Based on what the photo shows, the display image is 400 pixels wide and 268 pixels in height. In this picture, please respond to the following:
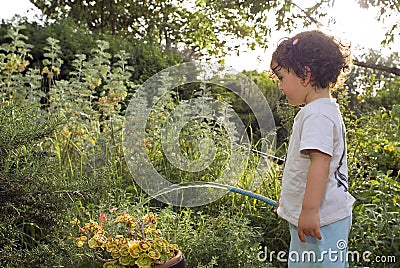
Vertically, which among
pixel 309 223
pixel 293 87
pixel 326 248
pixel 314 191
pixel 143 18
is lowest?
pixel 326 248

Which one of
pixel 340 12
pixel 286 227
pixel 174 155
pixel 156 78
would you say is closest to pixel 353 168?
pixel 286 227

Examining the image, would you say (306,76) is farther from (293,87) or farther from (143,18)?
(143,18)

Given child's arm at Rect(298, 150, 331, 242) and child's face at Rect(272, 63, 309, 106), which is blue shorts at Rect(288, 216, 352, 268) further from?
child's face at Rect(272, 63, 309, 106)

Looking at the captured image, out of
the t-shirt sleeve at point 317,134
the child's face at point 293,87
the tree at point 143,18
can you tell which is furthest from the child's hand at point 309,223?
the tree at point 143,18

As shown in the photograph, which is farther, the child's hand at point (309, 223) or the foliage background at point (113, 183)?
the foliage background at point (113, 183)

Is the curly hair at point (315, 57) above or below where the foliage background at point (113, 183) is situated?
above

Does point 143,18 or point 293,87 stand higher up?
point 143,18

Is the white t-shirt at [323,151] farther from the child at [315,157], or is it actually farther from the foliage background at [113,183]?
the foliage background at [113,183]

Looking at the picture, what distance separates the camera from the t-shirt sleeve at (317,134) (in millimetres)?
1951

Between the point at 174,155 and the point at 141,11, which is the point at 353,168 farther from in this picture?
the point at 141,11

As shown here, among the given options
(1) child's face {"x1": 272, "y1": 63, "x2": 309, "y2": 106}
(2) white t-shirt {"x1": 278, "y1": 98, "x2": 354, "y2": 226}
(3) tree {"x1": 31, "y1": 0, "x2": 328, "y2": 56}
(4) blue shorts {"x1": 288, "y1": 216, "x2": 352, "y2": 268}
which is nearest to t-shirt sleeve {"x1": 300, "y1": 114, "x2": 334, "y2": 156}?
(2) white t-shirt {"x1": 278, "y1": 98, "x2": 354, "y2": 226}

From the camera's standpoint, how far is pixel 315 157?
197 cm

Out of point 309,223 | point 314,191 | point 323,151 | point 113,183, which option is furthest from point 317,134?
point 113,183

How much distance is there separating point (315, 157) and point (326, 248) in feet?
1.18
